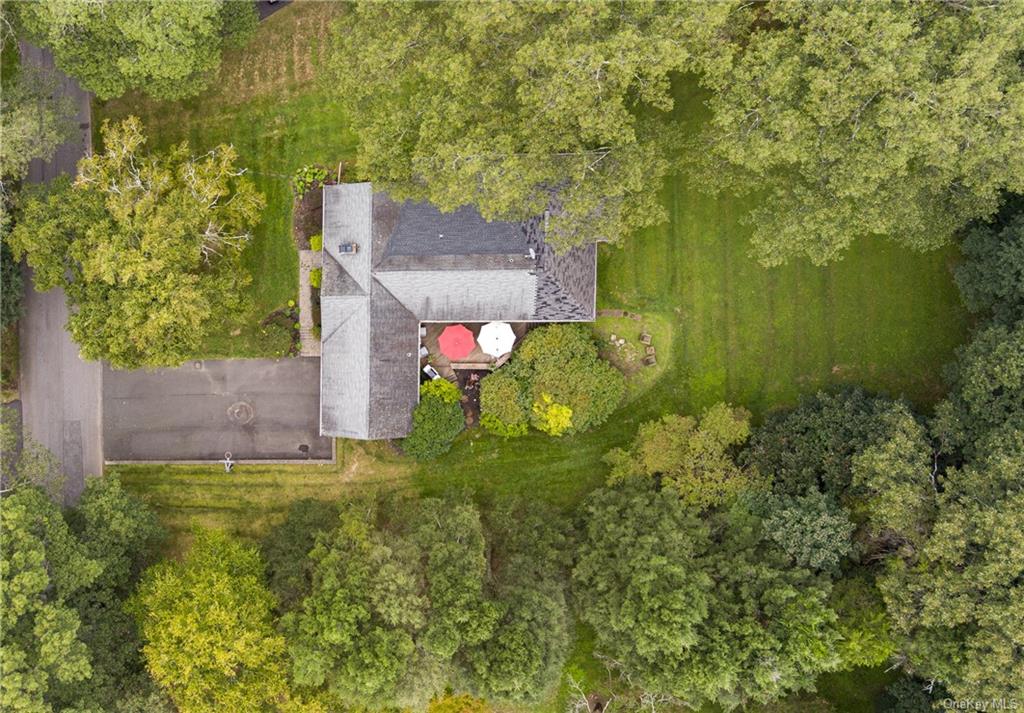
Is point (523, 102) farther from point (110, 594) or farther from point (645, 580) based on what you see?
point (110, 594)

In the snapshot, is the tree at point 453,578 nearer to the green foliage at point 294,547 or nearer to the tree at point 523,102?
the green foliage at point 294,547

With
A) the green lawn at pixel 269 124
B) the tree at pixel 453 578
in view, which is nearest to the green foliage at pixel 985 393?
the tree at pixel 453 578

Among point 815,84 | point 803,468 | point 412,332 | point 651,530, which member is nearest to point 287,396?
point 412,332

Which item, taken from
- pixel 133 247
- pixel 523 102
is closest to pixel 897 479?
pixel 523 102

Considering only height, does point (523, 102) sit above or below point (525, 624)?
above

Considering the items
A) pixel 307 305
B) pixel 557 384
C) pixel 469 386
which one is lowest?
pixel 469 386

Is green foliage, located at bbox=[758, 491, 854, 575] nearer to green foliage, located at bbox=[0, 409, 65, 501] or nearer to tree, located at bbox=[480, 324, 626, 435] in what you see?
tree, located at bbox=[480, 324, 626, 435]

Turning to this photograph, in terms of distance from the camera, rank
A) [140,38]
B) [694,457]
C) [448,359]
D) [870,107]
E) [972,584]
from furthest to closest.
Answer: [448,359] → [694,457] → [140,38] → [972,584] → [870,107]

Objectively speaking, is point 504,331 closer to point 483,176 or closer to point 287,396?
point 483,176
